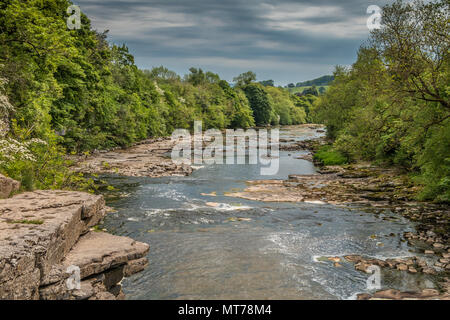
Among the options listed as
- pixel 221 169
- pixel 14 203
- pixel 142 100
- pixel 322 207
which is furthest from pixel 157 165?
pixel 142 100

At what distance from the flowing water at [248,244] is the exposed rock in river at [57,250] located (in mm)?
759

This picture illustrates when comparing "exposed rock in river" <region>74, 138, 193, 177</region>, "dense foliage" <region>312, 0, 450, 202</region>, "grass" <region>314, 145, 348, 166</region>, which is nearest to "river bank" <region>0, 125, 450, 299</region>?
"dense foliage" <region>312, 0, 450, 202</region>

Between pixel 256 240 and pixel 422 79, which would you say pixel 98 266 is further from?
pixel 422 79

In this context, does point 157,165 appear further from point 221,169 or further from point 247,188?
point 247,188

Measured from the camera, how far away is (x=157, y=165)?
33.3 metres

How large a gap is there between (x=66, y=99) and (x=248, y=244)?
1100 inches

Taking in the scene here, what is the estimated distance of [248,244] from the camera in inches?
522

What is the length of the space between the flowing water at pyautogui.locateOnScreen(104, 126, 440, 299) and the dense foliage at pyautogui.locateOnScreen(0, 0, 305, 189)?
4680 mm

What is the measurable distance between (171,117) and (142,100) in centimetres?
1223


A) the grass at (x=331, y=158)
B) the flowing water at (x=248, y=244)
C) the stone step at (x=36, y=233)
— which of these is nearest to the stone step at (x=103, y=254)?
the stone step at (x=36, y=233)

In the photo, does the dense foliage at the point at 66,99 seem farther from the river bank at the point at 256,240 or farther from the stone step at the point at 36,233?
the river bank at the point at 256,240

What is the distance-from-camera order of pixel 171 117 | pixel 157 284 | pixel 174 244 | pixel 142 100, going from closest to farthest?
1. pixel 157 284
2. pixel 174 244
3. pixel 142 100
4. pixel 171 117

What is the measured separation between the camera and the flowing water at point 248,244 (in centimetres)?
966
